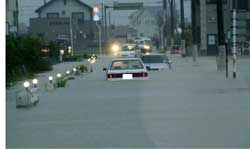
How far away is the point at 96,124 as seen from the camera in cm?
1427

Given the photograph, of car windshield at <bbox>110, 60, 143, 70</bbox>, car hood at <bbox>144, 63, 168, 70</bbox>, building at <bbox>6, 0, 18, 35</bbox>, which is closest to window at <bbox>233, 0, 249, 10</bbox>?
building at <bbox>6, 0, 18, 35</bbox>

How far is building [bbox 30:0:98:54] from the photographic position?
351 ft

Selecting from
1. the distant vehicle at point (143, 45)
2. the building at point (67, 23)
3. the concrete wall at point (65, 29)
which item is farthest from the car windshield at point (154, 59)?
the concrete wall at point (65, 29)

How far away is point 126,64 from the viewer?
30109 millimetres

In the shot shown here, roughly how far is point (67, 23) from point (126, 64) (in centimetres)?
7745

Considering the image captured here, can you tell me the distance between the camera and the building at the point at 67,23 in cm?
10712

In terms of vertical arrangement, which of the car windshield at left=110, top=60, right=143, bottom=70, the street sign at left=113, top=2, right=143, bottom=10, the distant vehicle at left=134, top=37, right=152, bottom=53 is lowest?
the car windshield at left=110, top=60, right=143, bottom=70

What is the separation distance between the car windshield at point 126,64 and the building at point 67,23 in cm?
6892

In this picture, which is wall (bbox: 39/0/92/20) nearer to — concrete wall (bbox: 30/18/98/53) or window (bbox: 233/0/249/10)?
concrete wall (bbox: 30/18/98/53)

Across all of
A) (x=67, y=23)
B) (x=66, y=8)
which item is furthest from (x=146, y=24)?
(x=67, y=23)

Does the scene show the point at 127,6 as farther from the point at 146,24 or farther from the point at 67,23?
the point at 146,24

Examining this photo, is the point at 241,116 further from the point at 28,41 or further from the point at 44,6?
the point at 44,6

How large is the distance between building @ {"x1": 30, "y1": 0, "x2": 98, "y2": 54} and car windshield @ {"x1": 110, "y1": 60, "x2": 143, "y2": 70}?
2713 inches

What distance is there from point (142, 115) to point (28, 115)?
2.71m
